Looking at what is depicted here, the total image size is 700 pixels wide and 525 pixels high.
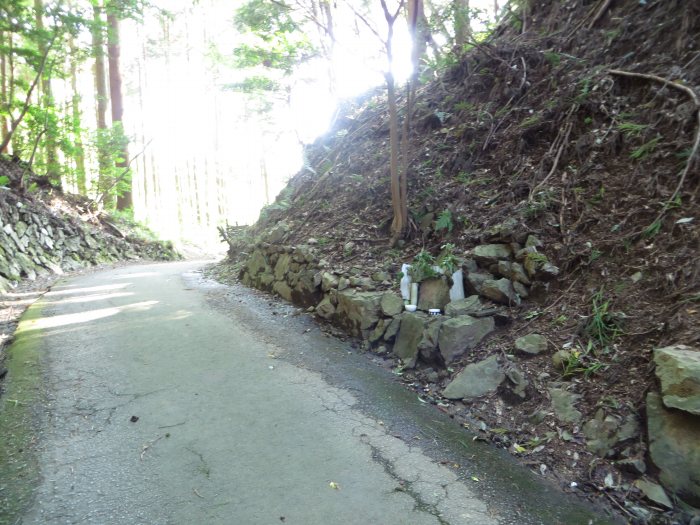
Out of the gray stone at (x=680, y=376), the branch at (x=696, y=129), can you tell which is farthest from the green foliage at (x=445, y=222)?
the gray stone at (x=680, y=376)

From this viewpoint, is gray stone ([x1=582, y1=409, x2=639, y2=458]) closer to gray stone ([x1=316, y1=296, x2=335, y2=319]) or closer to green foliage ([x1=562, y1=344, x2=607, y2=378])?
green foliage ([x1=562, y1=344, x2=607, y2=378])

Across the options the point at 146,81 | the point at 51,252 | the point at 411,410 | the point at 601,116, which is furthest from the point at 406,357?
the point at 146,81

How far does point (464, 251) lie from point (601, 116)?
2.50 metres

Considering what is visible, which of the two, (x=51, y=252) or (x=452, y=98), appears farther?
(x=51, y=252)

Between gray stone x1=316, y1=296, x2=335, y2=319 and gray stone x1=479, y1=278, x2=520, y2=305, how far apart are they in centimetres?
230

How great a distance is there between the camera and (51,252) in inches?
484

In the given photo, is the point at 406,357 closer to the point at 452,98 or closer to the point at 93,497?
the point at 93,497

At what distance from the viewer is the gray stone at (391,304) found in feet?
17.6

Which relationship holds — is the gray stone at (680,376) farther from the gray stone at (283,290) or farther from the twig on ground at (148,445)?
the gray stone at (283,290)

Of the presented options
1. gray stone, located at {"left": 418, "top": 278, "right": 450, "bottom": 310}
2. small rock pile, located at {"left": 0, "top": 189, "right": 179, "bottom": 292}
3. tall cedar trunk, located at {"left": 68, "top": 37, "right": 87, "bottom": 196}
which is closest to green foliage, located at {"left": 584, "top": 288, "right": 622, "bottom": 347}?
gray stone, located at {"left": 418, "top": 278, "right": 450, "bottom": 310}

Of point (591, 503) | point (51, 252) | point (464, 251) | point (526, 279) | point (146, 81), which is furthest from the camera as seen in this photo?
point (146, 81)

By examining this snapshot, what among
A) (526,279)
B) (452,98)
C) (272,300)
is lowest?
(272,300)

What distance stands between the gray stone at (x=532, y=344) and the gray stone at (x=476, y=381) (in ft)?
0.91

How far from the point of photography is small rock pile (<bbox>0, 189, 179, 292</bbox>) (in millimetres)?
10258
